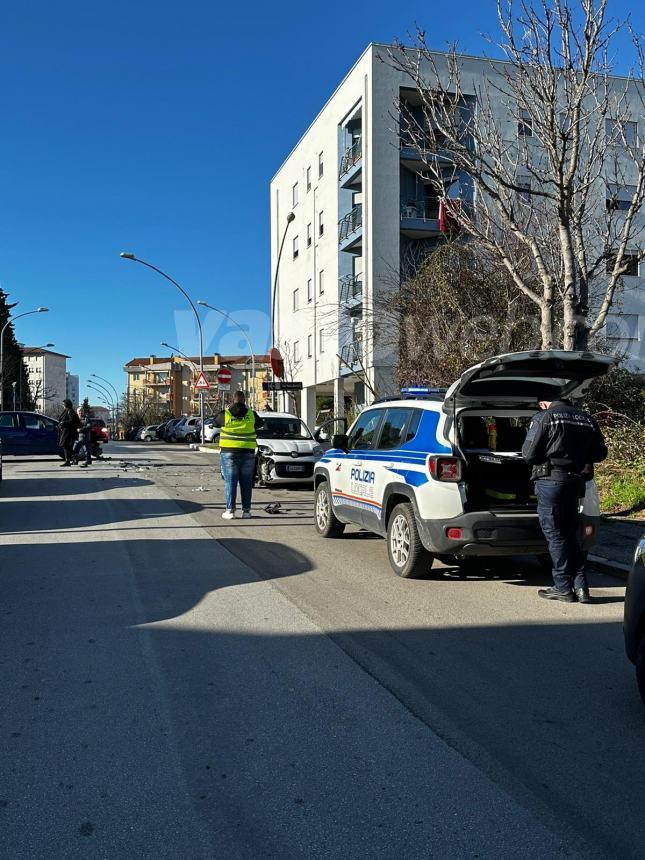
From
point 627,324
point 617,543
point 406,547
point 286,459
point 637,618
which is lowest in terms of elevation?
point 617,543

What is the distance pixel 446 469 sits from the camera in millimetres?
6820

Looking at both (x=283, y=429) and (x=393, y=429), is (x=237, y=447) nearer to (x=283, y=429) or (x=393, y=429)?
(x=393, y=429)

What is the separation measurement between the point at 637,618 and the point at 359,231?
1135 inches

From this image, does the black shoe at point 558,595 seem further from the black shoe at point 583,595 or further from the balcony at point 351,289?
the balcony at point 351,289

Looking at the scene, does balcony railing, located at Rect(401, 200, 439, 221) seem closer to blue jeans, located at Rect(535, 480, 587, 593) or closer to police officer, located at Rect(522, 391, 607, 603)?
police officer, located at Rect(522, 391, 607, 603)

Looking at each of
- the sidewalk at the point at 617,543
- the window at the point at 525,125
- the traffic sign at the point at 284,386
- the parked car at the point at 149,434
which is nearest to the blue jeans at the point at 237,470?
the sidewalk at the point at 617,543

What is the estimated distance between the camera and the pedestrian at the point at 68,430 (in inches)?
841

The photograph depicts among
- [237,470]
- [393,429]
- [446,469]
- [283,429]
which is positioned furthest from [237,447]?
[283,429]

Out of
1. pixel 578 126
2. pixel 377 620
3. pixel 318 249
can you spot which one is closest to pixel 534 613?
pixel 377 620

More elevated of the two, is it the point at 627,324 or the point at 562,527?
→ the point at 627,324

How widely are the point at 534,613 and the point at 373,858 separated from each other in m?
3.71

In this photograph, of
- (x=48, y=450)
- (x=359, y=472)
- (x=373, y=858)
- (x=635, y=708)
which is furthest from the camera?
(x=48, y=450)

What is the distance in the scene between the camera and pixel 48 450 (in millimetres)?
23672

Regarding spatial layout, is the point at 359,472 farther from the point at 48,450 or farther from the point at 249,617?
the point at 48,450
